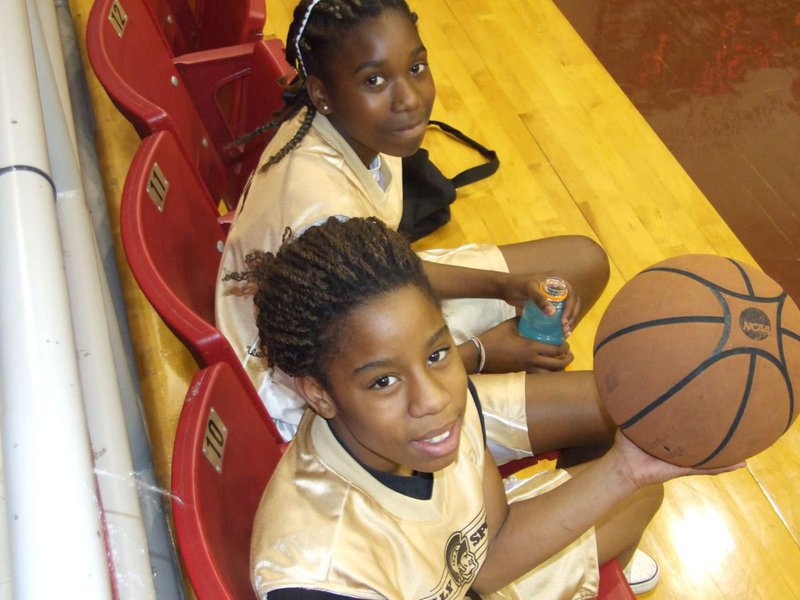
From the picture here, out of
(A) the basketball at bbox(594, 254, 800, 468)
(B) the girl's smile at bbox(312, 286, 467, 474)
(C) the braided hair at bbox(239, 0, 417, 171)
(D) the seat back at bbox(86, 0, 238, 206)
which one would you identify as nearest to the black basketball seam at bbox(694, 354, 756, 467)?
(A) the basketball at bbox(594, 254, 800, 468)

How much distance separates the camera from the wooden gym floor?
1.73 m

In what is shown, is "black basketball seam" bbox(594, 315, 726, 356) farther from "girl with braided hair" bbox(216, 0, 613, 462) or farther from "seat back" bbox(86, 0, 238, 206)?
"seat back" bbox(86, 0, 238, 206)

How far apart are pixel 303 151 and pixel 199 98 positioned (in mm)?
576

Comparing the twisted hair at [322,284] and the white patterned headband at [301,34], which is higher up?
the white patterned headband at [301,34]

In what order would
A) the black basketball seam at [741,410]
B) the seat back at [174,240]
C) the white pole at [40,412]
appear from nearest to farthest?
the white pole at [40,412], the black basketball seam at [741,410], the seat back at [174,240]

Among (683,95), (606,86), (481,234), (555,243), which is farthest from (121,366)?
(683,95)

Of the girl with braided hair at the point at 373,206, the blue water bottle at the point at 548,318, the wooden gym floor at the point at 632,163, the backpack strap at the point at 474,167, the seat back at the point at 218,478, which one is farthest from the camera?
the backpack strap at the point at 474,167

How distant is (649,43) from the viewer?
299 centimetres

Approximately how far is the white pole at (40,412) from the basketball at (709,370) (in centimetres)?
65

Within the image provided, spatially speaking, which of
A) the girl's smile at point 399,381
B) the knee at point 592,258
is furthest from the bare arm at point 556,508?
the knee at point 592,258

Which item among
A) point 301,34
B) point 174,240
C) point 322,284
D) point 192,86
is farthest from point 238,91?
point 322,284

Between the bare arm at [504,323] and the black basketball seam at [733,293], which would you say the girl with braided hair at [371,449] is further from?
the bare arm at [504,323]

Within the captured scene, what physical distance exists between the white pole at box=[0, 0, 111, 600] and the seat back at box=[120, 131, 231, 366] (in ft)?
0.71

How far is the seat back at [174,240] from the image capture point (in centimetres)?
116
